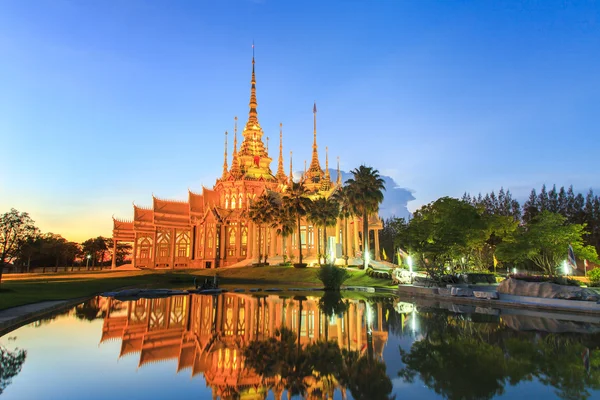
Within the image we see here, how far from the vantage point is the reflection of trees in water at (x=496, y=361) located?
8023 mm

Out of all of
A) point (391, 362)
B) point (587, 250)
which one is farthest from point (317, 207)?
point (391, 362)

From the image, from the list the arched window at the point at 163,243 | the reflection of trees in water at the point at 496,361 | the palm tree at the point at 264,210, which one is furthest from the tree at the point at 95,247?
the reflection of trees in water at the point at 496,361

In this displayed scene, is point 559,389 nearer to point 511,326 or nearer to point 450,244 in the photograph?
point 511,326

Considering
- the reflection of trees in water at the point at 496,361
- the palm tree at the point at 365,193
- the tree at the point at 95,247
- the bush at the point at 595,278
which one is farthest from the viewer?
the tree at the point at 95,247

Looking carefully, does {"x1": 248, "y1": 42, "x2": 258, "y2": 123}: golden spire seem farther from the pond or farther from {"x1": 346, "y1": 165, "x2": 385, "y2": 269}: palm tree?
the pond

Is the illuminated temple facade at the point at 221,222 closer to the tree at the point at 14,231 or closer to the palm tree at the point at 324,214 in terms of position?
the palm tree at the point at 324,214

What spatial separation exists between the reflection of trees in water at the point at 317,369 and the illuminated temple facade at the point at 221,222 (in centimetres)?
5565

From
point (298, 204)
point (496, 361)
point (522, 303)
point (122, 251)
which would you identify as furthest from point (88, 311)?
point (122, 251)

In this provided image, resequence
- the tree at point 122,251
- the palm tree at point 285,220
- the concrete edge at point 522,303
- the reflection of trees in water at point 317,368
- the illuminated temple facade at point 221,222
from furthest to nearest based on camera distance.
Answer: the tree at point 122,251 < the illuminated temple facade at point 221,222 < the palm tree at point 285,220 < the concrete edge at point 522,303 < the reflection of trees in water at point 317,368

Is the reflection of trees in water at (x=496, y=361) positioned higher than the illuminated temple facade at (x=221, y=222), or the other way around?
the illuminated temple facade at (x=221, y=222)

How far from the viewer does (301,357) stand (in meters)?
10.4

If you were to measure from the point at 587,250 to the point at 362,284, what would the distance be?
807 inches

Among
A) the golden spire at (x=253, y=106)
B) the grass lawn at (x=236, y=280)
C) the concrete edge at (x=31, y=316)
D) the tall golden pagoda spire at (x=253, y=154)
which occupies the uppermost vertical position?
the golden spire at (x=253, y=106)

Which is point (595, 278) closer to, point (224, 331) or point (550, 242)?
point (550, 242)
